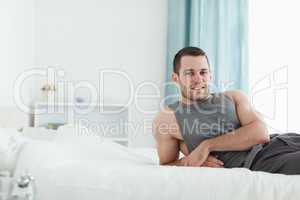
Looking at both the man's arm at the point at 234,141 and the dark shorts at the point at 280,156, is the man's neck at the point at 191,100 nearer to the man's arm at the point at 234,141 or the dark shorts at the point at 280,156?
the man's arm at the point at 234,141

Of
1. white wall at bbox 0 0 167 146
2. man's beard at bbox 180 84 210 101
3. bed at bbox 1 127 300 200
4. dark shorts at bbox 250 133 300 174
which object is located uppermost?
white wall at bbox 0 0 167 146

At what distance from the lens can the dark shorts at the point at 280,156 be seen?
1216 mm

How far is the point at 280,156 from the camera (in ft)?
4.23

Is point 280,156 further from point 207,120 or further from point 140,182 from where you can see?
point 140,182

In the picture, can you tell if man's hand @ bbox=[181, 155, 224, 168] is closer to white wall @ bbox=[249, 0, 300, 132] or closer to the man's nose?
the man's nose

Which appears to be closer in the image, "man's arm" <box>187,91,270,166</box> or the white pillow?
"man's arm" <box>187,91,270,166</box>

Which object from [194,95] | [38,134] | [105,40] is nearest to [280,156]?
[194,95]

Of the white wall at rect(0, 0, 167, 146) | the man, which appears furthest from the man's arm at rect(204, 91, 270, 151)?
the white wall at rect(0, 0, 167, 146)

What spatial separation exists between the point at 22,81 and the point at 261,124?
2.00 m

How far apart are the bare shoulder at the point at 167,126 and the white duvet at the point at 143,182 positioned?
0.33m

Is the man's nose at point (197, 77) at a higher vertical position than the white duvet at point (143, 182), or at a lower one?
higher

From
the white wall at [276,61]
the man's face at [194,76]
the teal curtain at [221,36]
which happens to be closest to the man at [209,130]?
the man's face at [194,76]

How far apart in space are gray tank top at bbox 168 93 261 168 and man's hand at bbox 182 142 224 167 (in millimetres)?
41

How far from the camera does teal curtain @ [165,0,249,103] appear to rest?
125 inches
